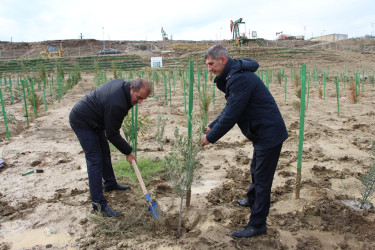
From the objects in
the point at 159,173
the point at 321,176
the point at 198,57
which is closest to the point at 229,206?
the point at 159,173

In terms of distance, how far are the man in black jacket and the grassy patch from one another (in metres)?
0.88

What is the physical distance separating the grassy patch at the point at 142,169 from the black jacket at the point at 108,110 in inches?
36.2

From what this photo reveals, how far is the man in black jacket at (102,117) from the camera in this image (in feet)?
8.64

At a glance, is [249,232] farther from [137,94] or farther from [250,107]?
[137,94]

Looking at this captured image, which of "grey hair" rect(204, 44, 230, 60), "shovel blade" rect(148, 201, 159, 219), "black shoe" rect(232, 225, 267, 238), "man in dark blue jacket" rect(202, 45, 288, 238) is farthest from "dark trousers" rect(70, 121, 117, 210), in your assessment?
"grey hair" rect(204, 44, 230, 60)

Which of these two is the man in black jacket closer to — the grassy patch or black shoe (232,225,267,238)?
the grassy patch

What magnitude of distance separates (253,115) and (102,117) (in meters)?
1.45

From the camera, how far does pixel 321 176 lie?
373cm

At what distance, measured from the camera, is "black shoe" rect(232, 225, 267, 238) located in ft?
8.03

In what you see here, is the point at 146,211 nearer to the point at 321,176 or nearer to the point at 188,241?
the point at 188,241

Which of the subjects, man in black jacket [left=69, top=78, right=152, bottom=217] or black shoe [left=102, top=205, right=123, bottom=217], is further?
Answer: black shoe [left=102, top=205, right=123, bottom=217]

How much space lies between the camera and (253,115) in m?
2.33

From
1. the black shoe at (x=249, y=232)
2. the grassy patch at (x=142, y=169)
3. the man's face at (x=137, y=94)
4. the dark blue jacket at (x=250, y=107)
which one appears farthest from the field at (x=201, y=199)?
the man's face at (x=137, y=94)

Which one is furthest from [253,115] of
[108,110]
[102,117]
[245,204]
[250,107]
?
[102,117]
